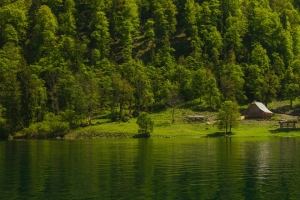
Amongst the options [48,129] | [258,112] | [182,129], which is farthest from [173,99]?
[48,129]

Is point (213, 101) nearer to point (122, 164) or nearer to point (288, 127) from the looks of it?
point (288, 127)

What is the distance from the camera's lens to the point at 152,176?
5669 centimetres

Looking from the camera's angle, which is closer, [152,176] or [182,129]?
[152,176]

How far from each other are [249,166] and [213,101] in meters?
111

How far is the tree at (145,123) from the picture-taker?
142 metres

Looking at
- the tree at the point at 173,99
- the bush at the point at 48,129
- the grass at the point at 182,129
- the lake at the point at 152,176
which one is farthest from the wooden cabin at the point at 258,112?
the lake at the point at 152,176

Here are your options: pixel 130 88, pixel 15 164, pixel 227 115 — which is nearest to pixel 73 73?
pixel 130 88

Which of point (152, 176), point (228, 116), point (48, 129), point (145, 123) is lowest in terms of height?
point (152, 176)

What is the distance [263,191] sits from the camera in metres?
46.4

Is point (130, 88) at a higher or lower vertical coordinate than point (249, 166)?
higher

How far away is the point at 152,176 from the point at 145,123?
85724 millimetres

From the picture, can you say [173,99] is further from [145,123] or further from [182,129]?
[145,123]

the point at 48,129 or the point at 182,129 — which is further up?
the point at 48,129

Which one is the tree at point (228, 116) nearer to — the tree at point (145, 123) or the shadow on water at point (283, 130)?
the shadow on water at point (283, 130)
